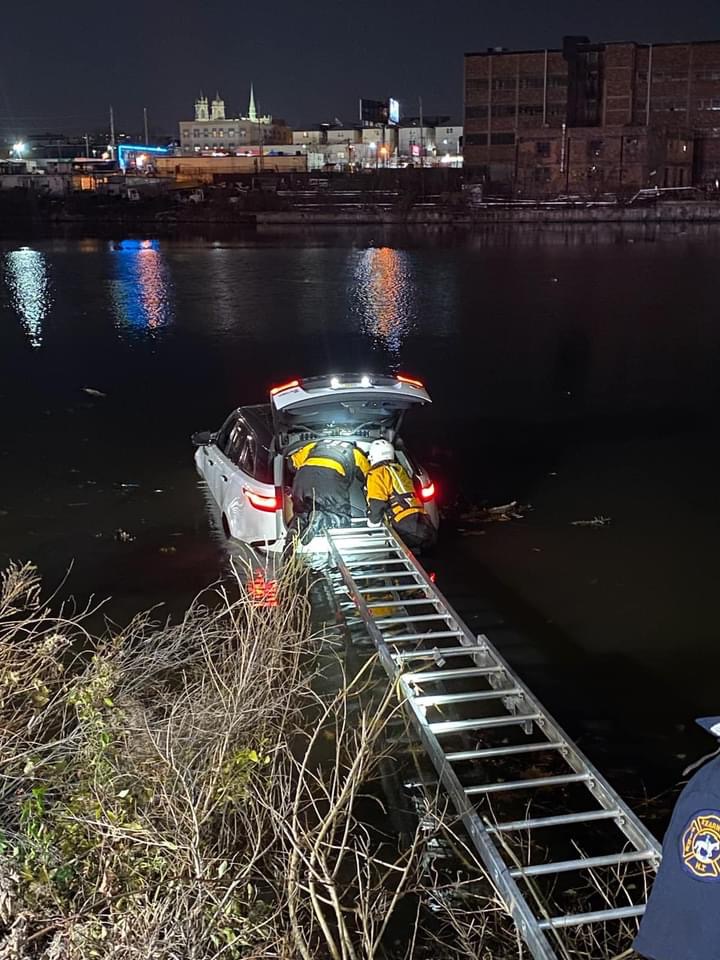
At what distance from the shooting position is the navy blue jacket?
2.56m

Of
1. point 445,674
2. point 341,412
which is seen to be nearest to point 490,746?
point 445,674

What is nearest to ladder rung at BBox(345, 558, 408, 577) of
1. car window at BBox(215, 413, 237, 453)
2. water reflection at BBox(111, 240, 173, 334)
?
car window at BBox(215, 413, 237, 453)

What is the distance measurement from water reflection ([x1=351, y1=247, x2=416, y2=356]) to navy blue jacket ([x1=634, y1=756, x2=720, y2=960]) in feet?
88.5

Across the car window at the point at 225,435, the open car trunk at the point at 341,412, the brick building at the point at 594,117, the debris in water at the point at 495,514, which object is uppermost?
the brick building at the point at 594,117

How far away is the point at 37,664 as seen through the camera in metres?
6.26

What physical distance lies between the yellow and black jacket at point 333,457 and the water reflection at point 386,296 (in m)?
19.6

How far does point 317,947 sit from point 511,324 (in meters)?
31.0

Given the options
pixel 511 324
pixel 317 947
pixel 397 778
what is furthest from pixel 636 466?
pixel 511 324

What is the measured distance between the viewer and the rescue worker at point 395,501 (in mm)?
9578

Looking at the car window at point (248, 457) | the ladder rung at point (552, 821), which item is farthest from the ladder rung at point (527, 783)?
the car window at point (248, 457)

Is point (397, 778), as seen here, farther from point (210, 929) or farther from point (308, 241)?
point (308, 241)

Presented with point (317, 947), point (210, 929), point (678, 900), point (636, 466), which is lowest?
point (636, 466)

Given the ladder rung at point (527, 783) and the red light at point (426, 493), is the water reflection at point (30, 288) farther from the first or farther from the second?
the ladder rung at point (527, 783)

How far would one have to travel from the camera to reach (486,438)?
18.6m
